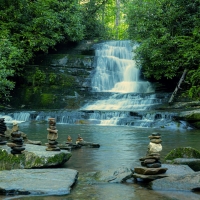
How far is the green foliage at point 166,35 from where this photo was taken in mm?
26547

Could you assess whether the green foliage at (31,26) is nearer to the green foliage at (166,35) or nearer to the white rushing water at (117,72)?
the white rushing water at (117,72)

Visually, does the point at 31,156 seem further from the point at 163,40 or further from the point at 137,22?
the point at 137,22

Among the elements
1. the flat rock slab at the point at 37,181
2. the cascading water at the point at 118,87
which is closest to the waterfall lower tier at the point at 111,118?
the cascading water at the point at 118,87

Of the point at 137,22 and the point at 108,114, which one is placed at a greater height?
the point at 137,22

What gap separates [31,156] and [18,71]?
76.9ft

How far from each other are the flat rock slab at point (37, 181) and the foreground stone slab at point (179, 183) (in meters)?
1.41

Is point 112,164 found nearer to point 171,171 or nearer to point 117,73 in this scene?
point 171,171

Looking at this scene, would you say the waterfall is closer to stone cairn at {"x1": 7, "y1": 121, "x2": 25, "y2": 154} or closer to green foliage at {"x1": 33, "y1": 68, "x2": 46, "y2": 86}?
green foliage at {"x1": 33, "y1": 68, "x2": 46, "y2": 86}

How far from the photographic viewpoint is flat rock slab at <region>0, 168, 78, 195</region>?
228 inches

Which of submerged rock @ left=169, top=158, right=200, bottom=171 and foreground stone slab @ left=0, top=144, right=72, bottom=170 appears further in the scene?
submerged rock @ left=169, top=158, right=200, bottom=171

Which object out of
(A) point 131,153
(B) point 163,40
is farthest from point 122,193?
(B) point 163,40

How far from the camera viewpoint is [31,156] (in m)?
7.52

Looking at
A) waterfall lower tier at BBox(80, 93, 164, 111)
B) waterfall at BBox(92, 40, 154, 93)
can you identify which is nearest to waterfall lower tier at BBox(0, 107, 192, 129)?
waterfall lower tier at BBox(80, 93, 164, 111)

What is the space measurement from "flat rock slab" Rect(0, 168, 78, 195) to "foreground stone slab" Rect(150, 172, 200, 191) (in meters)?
1.41
